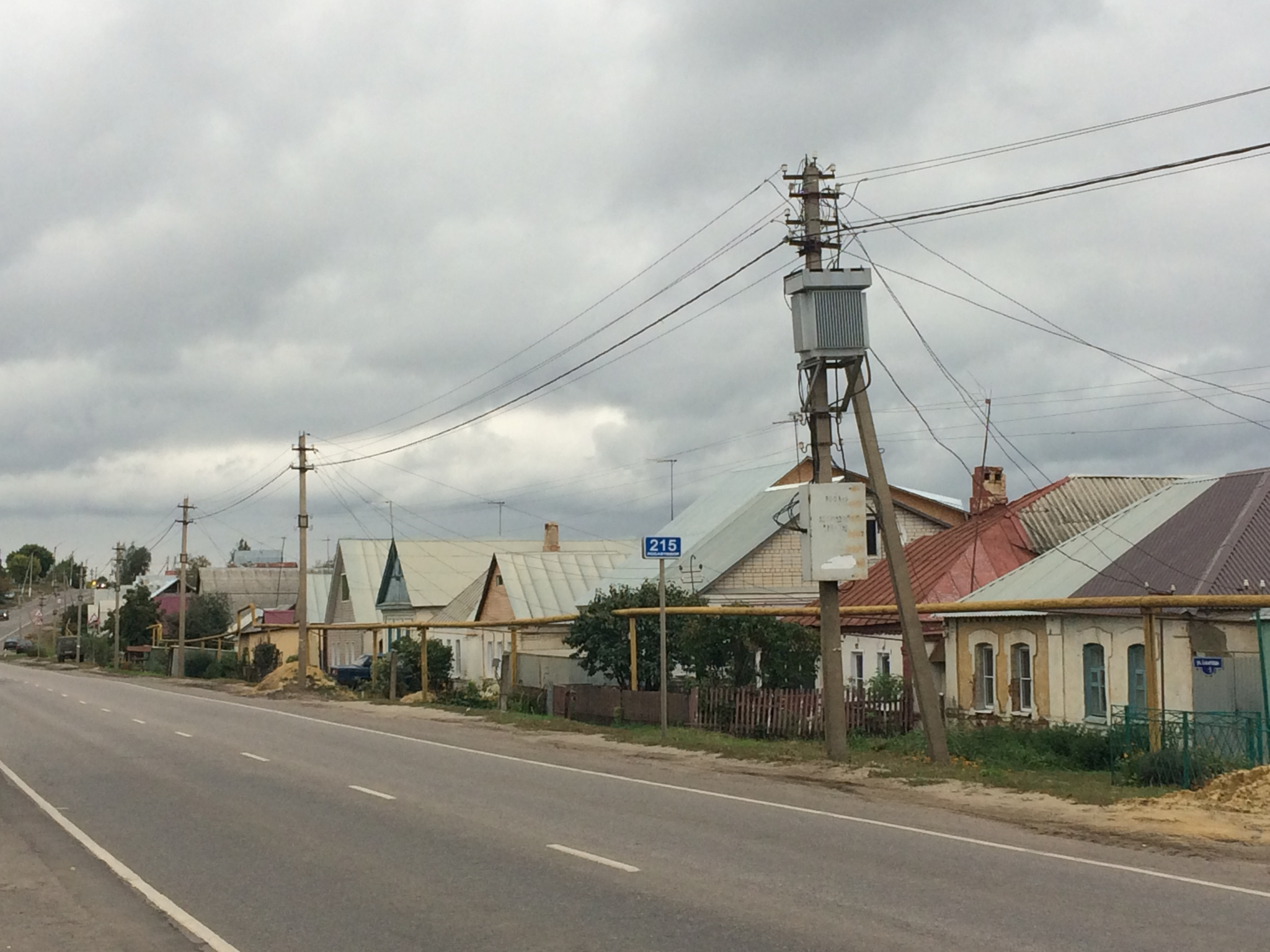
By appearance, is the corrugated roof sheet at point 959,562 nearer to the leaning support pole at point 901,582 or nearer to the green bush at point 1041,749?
the green bush at point 1041,749

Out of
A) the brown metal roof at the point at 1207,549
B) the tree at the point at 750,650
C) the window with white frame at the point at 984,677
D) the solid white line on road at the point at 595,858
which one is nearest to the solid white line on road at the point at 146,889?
the solid white line on road at the point at 595,858

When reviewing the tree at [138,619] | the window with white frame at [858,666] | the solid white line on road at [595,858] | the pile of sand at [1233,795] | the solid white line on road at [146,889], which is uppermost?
the tree at [138,619]

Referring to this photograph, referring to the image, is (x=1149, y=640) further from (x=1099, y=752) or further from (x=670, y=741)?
(x=670, y=741)

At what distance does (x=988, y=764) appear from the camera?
18984 mm

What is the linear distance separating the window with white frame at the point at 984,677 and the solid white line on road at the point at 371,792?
1481 centimetres

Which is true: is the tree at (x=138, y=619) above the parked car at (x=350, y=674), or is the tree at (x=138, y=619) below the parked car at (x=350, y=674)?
above

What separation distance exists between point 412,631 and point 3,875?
164ft

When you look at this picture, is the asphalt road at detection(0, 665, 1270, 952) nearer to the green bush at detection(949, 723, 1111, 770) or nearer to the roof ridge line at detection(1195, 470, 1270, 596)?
the green bush at detection(949, 723, 1111, 770)

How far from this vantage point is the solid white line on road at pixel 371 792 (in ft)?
50.7

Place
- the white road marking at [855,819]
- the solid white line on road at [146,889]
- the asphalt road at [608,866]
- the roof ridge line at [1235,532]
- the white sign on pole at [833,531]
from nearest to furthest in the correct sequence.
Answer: the asphalt road at [608,866] < the solid white line on road at [146,889] < the white road marking at [855,819] < the white sign on pole at [833,531] < the roof ridge line at [1235,532]

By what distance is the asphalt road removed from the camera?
27.1 feet

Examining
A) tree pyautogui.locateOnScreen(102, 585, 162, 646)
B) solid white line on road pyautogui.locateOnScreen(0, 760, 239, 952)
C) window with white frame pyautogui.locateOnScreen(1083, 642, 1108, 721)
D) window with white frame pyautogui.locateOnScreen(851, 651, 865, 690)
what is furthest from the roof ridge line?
tree pyautogui.locateOnScreen(102, 585, 162, 646)

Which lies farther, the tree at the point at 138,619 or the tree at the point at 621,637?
the tree at the point at 138,619

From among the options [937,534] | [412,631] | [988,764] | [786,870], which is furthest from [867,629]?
[412,631]
